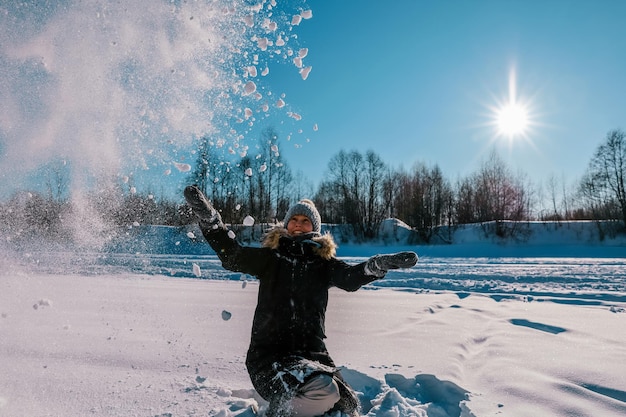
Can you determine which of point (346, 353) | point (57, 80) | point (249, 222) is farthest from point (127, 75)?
point (346, 353)

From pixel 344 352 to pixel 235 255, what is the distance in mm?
1418

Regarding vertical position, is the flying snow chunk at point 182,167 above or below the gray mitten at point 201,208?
above

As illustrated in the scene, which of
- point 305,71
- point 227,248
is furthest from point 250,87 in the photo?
point 227,248

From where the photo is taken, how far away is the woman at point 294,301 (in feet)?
6.57

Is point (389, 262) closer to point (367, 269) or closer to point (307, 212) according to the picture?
point (367, 269)

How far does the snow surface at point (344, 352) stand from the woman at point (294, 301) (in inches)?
11.4

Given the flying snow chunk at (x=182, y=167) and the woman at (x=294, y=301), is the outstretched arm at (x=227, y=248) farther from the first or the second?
the flying snow chunk at (x=182, y=167)

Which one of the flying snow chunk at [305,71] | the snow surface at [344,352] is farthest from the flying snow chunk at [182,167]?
the flying snow chunk at [305,71]

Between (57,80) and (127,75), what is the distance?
720mm

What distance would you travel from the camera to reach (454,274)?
32.4ft

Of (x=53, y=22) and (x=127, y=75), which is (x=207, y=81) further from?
(x=53, y=22)

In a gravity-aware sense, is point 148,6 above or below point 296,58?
above

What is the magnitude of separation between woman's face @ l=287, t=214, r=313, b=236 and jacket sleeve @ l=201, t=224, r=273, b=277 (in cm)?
29

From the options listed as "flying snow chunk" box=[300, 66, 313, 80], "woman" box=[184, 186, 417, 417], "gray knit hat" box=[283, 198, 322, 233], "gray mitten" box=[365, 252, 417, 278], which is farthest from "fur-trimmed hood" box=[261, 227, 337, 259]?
"flying snow chunk" box=[300, 66, 313, 80]
